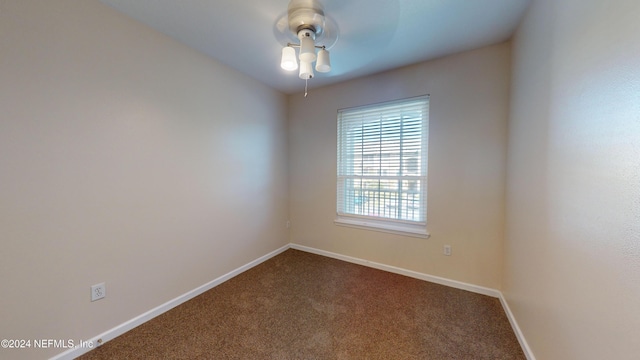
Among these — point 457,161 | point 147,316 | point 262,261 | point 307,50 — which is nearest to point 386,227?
point 457,161

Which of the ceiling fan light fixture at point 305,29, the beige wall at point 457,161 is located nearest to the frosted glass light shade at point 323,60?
the ceiling fan light fixture at point 305,29

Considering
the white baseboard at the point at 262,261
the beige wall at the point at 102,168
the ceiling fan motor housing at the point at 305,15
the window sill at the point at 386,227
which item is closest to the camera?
the beige wall at the point at 102,168

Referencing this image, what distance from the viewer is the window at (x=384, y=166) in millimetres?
2521

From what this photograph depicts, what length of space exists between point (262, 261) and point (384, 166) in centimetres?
208

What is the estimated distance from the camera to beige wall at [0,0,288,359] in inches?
49.8

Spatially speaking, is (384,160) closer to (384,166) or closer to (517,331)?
(384,166)

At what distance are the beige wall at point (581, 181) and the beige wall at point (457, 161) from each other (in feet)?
1.57

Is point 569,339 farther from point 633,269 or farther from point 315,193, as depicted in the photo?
point 315,193

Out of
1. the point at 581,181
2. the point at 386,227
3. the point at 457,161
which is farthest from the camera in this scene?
the point at 386,227

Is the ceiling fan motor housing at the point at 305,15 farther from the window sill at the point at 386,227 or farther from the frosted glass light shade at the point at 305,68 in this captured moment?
the window sill at the point at 386,227

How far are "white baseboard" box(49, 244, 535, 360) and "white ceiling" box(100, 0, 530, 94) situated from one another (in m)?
2.39

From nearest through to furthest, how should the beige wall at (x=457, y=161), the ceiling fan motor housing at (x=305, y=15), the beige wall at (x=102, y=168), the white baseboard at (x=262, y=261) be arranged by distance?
the beige wall at (x=102, y=168), the ceiling fan motor housing at (x=305, y=15), the white baseboard at (x=262, y=261), the beige wall at (x=457, y=161)

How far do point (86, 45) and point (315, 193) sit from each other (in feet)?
8.48

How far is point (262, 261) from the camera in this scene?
9.82ft
